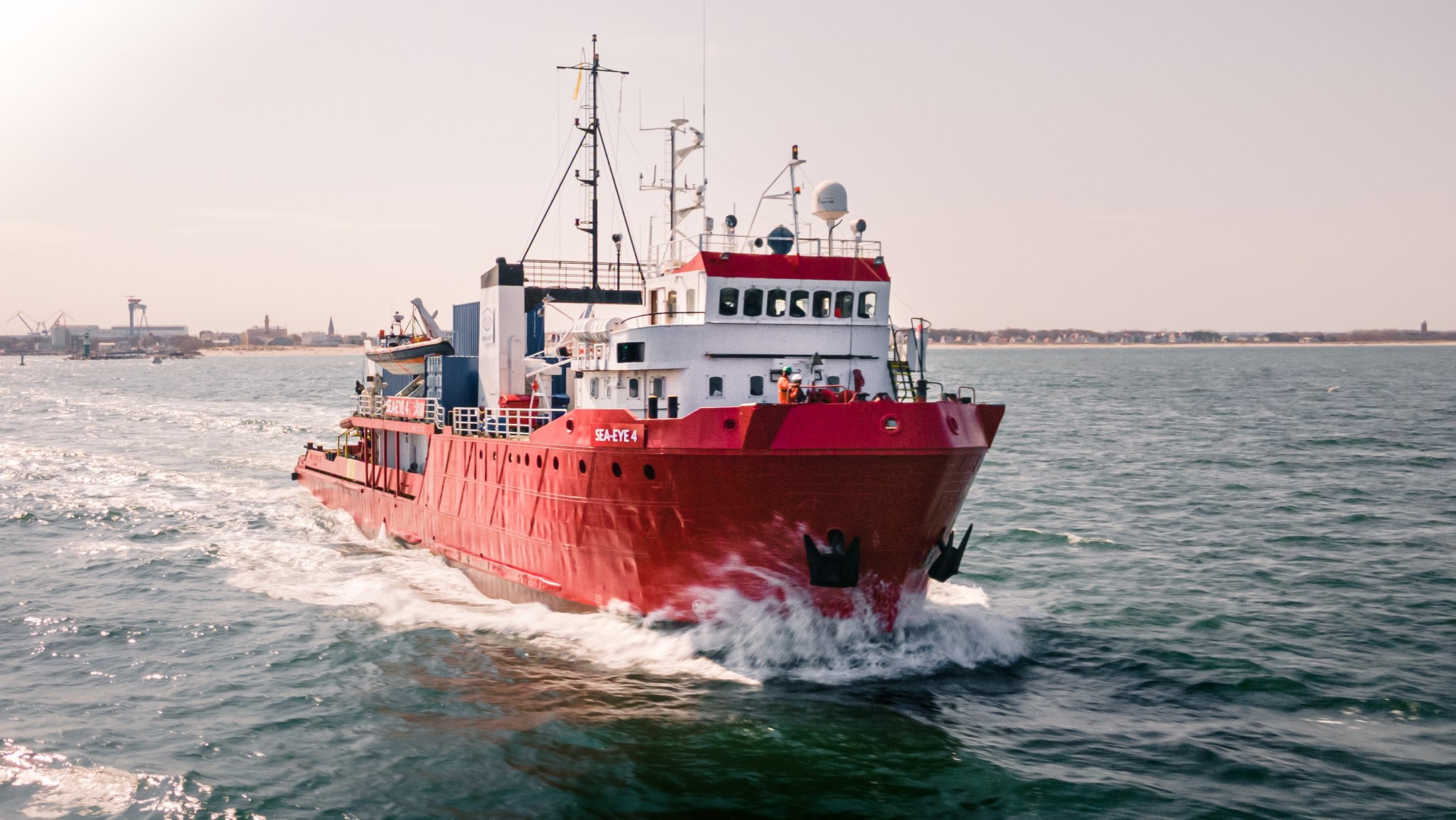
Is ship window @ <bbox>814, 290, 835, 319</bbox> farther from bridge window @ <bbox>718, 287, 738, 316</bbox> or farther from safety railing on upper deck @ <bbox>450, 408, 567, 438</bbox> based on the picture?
safety railing on upper deck @ <bbox>450, 408, 567, 438</bbox>

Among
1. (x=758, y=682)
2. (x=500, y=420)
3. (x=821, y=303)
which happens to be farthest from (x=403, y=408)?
(x=758, y=682)

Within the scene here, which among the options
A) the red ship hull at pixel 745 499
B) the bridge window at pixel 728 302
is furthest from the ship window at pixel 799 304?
the red ship hull at pixel 745 499

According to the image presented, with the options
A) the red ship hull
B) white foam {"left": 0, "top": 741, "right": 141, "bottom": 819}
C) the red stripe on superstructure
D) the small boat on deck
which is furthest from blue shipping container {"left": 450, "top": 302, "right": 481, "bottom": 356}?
white foam {"left": 0, "top": 741, "right": 141, "bottom": 819}

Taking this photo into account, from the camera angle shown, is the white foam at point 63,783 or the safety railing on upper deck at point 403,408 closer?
the white foam at point 63,783

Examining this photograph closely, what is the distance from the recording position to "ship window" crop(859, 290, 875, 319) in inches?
874

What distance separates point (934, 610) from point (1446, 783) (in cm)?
888

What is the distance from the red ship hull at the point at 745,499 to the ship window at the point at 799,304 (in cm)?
442

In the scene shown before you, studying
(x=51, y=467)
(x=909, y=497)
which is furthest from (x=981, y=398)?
(x=909, y=497)

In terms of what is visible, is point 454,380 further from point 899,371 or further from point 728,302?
point 899,371

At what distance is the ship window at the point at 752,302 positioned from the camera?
21.3m

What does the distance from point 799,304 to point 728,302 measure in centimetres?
160

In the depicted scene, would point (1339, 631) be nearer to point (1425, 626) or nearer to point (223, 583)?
point (1425, 626)

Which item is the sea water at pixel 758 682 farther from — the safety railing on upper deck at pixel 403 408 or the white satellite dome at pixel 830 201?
the white satellite dome at pixel 830 201

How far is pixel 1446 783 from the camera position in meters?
14.0
